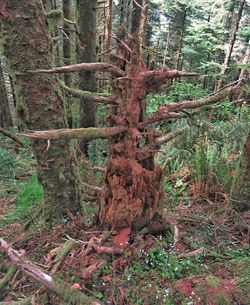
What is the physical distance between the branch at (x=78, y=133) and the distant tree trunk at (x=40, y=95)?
22.4 inches

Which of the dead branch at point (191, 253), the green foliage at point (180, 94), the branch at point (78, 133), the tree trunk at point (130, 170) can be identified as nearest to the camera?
the branch at point (78, 133)

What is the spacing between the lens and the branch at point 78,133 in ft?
6.45

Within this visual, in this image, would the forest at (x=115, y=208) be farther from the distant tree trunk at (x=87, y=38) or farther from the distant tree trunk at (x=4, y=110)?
the distant tree trunk at (x=4, y=110)

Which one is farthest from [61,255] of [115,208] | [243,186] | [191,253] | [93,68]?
[243,186]

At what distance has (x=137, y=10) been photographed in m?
10.4

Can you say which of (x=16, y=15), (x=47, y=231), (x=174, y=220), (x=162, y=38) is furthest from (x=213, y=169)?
(x=162, y=38)

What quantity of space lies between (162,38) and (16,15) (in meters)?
25.4

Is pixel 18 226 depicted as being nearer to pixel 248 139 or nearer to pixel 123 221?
pixel 123 221

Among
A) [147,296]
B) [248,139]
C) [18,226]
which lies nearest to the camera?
[147,296]

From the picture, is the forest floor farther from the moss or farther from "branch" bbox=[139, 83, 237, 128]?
"branch" bbox=[139, 83, 237, 128]

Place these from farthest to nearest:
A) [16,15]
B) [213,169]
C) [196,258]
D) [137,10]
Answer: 1. [137,10]
2. [213,169]
3. [16,15]
4. [196,258]

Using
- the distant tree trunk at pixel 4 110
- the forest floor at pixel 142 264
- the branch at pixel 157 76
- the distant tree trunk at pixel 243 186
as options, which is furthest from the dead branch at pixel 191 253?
the distant tree trunk at pixel 4 110

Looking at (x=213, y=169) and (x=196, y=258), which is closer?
(x=196, y=258)

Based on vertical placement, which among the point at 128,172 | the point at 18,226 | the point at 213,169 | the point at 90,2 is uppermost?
the point at 90,2
